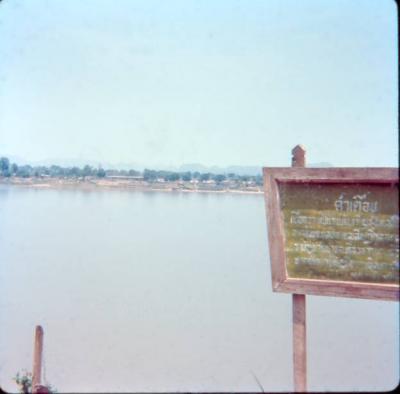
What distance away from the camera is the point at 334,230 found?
9.05 feet

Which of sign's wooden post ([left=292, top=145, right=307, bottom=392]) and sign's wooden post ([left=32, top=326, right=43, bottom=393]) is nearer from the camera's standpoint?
sign's wooden post ([left=292, top=145, right=307, bottom=392])

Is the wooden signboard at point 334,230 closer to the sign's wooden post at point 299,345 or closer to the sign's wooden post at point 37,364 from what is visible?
the sign's wooden post at point 299,345

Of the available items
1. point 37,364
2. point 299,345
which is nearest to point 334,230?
point 299,345

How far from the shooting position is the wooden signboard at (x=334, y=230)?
2652mm

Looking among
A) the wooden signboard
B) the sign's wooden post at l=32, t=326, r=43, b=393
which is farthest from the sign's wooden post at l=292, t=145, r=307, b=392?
the sign's wooden post at l=32, t=326, r=43, b=393

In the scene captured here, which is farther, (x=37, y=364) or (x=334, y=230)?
(x=37, y=364)

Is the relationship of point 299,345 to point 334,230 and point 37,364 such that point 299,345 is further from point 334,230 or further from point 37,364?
point 37,364

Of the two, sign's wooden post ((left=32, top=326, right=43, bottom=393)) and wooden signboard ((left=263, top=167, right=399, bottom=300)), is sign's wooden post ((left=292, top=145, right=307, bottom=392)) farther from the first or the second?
sign's wooden post ((left=32, top=326, right=43, bottom=393))

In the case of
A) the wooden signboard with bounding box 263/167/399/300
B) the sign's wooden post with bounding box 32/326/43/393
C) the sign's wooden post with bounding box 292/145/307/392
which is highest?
the wooden signboard with bounding box 263/167/399/300

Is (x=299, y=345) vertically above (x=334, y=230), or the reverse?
(x=334, y=230)

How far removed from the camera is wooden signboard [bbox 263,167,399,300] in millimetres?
2652

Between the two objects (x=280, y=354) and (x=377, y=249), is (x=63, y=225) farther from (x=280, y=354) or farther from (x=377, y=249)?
(x=377, y=249)

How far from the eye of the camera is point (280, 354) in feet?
23.1

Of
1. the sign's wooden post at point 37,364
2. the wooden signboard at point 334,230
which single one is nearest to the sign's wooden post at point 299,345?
the wooden signboard at point 334,230
